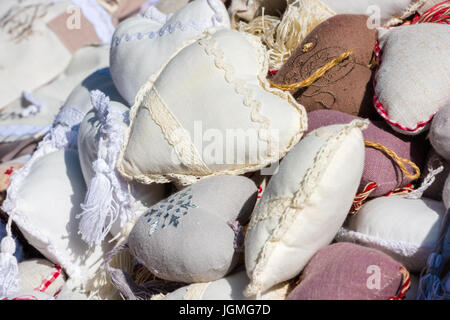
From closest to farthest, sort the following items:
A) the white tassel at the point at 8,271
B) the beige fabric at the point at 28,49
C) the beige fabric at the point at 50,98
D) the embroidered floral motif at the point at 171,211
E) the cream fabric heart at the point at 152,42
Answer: the embroidered floral motif at the point at 171,211, the white tassel at the point at 8,271, the cream fabric heart at the point at 152,42, the beige fabric at the point at 50,98, the beige fabric at the point at 28,49

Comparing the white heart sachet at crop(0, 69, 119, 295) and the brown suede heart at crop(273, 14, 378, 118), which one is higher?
the brown suede heart at crop(273, 14, 378, 118)

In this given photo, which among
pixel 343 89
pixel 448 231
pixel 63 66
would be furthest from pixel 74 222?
pixel 63 66

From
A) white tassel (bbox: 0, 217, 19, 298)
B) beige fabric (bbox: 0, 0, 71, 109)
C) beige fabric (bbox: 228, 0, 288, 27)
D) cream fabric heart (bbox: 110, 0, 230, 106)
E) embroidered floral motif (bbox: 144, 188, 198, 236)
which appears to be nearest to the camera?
embroidered floral motif (bbox: 144, 188, 198, 236)

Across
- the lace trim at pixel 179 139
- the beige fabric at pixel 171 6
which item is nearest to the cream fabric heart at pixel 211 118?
the lace trim at pixel 179 139

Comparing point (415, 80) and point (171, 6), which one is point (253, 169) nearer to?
point (415, 80)

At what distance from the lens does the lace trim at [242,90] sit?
88 cm

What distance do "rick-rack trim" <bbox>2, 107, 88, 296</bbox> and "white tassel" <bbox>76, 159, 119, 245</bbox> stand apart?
115mm

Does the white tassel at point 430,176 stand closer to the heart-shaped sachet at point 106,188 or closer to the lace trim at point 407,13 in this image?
the lace trim at point 407,13

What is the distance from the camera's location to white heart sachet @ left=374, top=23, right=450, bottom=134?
0.89 metres

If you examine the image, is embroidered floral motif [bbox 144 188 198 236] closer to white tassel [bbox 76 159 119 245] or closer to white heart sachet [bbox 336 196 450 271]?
white tassel [bbox 76 159 119 245]

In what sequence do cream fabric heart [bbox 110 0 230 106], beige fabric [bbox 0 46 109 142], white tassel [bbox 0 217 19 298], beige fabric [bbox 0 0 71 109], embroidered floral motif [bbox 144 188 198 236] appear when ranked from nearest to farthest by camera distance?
embroidered floral motif [bbox 144 188 198 236], white tassel [bbox 0 217 19 298], cream fabric heart [bbox 110 0 230 106], beige fabric [bbox 0 46 109 142], beige fabric [bbox 0 0 71 109]

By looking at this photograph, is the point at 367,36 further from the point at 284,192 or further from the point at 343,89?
the point at 284,192

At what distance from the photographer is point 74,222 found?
3.61 feet

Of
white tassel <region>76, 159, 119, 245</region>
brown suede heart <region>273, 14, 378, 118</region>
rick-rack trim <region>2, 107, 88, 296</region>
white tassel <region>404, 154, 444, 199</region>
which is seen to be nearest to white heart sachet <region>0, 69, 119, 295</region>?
rick-rack trim <region>2, 107, 88, 296</region>
